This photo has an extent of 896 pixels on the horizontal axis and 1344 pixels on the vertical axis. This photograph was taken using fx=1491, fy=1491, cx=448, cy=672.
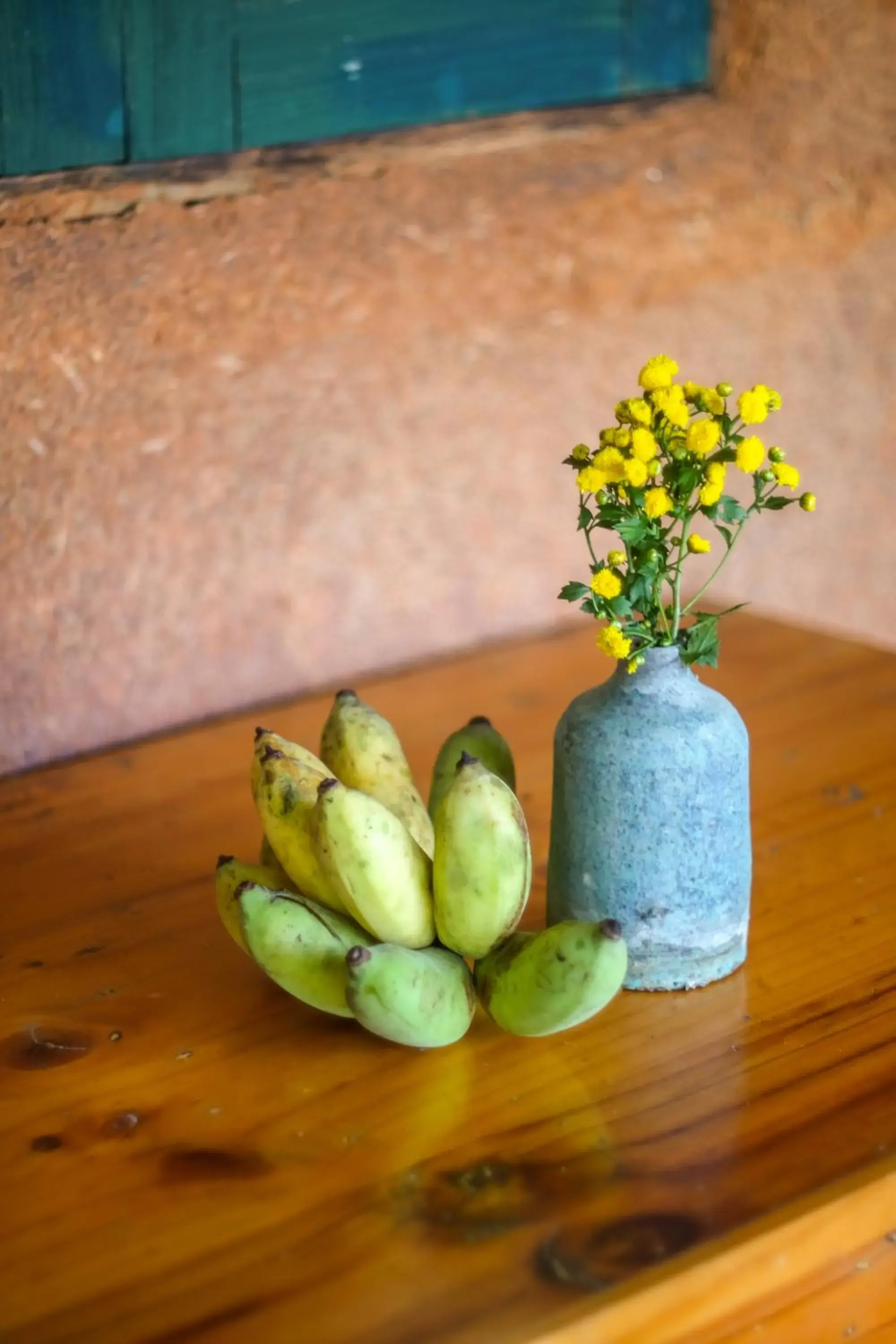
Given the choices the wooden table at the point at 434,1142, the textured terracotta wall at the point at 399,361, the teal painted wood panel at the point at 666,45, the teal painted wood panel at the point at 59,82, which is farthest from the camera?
the teal painted wood panel at the point at 666,45

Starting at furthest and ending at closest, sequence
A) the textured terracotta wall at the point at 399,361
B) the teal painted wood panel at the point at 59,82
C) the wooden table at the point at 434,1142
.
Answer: the textured terracotta wall at the point at 399,361 → the teal painted wood panel at the point at 59,82 → the wooden table at the point at 434,1142

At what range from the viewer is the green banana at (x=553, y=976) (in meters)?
0.70

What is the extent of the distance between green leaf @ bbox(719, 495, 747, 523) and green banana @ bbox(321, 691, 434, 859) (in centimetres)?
24

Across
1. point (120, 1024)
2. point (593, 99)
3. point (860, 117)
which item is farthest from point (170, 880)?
point (860, 117)

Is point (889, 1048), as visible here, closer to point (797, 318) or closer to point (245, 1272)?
A: point (245, 1272)

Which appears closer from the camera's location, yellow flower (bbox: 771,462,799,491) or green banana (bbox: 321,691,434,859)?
yellow flower (bbox: 771,462,799,491)

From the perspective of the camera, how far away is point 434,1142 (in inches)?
28.2

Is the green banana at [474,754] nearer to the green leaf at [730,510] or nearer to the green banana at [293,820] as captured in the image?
the green banana at [293,820]

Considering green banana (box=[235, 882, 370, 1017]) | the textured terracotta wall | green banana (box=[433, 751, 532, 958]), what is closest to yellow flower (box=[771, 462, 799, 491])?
green banana (box=[433, 751, 532, 958])

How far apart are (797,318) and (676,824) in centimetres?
94

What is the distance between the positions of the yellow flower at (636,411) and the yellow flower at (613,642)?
105 millimetres

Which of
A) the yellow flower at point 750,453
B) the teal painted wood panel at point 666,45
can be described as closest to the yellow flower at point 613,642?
the yellow flower at point 750,453

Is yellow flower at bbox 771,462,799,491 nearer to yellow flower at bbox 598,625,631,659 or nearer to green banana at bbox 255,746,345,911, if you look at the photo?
yellow flower at bbox 598,625,631,659

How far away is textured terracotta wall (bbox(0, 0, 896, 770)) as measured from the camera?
3.87 feet
